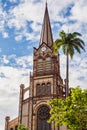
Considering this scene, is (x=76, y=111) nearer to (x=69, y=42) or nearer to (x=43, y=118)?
(x=69, y=42)

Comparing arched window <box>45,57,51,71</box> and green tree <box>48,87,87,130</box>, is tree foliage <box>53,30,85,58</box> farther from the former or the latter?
arched window <box>45,57,51,71</box>

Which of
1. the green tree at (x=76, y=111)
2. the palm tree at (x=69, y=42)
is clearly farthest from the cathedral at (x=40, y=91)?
the green tree at (x=76, y=111)

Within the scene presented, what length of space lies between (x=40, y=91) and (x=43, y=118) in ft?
19.9

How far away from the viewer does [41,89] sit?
73.6m

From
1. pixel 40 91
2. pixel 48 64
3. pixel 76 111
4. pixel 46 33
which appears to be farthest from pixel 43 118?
pixel 76 111

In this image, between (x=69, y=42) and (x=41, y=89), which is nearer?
(x=69, y=42)

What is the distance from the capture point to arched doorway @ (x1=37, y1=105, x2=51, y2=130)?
7006cm

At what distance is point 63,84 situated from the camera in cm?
7650

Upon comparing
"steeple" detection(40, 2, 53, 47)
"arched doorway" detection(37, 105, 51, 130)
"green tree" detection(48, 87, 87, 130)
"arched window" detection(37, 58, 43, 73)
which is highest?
"steeple" detection(40, 2, 53, 47)

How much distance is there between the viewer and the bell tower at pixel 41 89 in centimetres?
7088

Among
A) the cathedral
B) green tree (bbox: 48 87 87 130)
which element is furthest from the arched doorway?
green tree (bbox: 48 87 87 130)

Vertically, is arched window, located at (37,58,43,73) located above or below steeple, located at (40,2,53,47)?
below

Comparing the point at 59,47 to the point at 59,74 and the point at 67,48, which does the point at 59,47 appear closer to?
the point at 67,48

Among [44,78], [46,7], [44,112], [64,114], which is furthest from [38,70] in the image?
[64,114]
